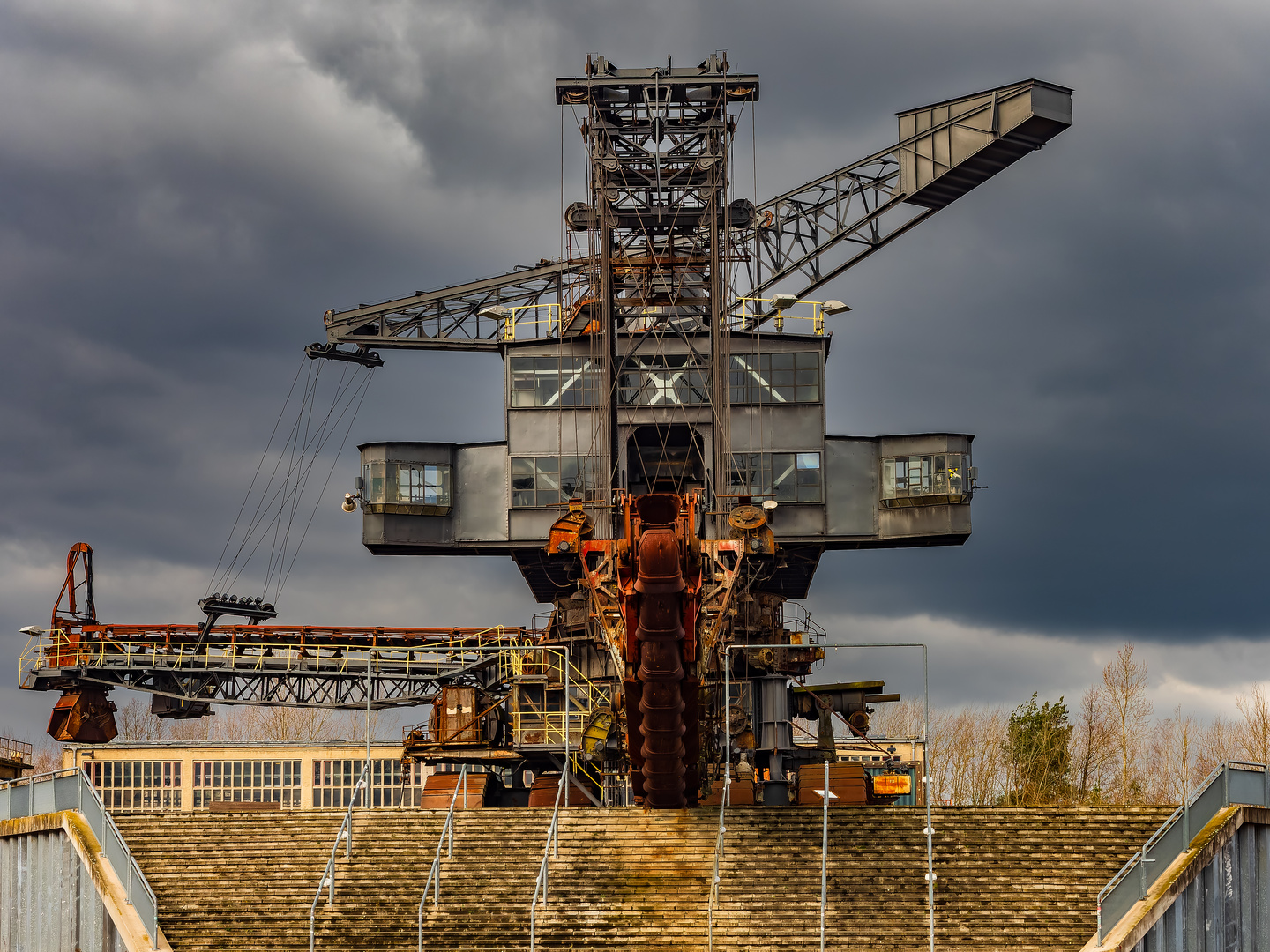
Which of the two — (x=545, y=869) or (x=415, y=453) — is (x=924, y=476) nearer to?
(x=415, y=453)

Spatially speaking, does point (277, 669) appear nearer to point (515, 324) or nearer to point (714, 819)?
point (515, 324)

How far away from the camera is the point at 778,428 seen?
5047cm

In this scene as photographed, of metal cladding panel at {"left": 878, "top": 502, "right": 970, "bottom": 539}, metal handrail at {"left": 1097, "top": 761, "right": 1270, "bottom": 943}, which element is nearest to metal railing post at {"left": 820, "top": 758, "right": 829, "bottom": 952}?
metal handrail at {"left": 1097, "top": 761, "right": 1270, "bottom": 943}

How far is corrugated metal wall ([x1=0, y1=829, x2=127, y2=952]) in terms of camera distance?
32750 mm

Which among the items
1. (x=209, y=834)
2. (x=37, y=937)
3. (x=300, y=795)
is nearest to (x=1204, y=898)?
(x=209, y=834)

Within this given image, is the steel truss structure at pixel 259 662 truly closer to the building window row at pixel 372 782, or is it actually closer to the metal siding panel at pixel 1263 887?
the building window row at pixel 372 782

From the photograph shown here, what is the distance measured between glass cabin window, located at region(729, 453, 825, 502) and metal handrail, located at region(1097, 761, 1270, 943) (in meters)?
18.6

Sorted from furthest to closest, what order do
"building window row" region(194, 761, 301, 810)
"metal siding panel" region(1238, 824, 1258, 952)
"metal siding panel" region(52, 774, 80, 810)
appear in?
1. "building window row" region(194, 761, 301, 810)
2. "metal siding panel" region(52, 774, 80, 810)
3. "metal siding panel" region(1238, 824, 1258, 952)

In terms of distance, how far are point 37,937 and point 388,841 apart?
7919 millimetres

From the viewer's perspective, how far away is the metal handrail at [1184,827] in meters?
30.1

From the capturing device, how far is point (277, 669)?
52.7 m

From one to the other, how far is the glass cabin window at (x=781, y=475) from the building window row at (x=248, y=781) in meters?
25.2

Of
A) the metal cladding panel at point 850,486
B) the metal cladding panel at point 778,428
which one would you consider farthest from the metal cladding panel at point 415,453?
the metal cladding panel at point 850,486

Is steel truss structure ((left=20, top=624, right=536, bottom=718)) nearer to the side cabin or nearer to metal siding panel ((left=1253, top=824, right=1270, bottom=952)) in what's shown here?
the side cabin
